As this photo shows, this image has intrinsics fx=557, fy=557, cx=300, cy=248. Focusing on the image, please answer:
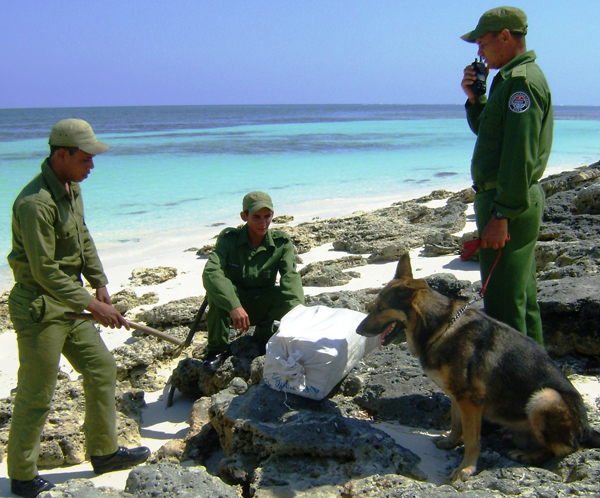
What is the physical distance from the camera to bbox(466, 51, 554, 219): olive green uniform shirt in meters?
3.30

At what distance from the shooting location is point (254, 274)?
16.6ft

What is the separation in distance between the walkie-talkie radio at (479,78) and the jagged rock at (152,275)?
219 inches

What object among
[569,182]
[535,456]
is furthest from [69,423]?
[569,182]

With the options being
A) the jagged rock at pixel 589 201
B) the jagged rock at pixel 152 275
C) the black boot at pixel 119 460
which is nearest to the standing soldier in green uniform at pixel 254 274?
the black boot at pixel 119 460

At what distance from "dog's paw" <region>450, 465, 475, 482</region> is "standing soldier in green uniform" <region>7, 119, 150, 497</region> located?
231 cm

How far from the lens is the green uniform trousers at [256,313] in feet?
15.9

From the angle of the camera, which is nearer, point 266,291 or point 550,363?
point 550,363

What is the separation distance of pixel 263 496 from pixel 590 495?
1550 mm

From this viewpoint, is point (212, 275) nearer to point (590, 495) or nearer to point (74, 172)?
point (74, 172)

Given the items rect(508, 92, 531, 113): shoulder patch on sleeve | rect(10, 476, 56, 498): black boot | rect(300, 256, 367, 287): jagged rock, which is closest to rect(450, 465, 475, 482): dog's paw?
rect(508, 92, 531, 113): shoulder patch on sleeve

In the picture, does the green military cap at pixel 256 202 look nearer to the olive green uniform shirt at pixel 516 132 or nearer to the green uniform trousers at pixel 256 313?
the green uniform trousers at pixel 256 313

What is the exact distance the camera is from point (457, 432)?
11.1ft

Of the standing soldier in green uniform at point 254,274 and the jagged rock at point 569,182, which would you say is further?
the jagged rock at point 569,182

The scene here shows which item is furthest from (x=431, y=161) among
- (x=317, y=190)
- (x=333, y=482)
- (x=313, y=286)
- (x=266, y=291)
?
(x=333, y=482)
